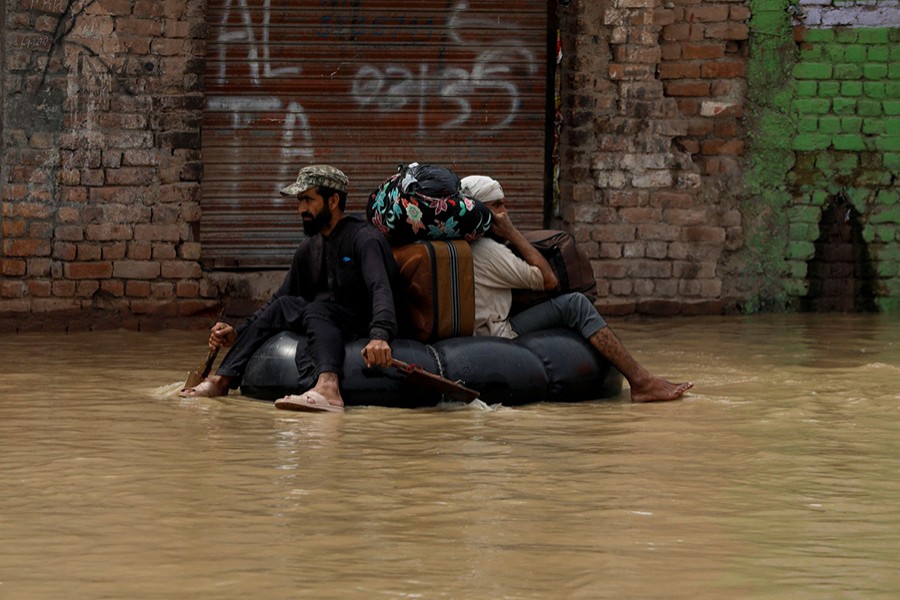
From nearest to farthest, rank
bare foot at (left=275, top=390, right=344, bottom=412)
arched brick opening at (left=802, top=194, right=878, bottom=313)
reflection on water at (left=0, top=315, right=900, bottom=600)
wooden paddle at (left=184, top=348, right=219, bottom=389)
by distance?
reflection on water at (left=0, top=315, right=900, bottom=600)
bare foot at (left=275, top=390, right=344, bottom=412)
wooden paddle at (left=184, top=348, right=219, bottom=389)
arched brick opening at (left=802, top=194, right=878, bottom=313)

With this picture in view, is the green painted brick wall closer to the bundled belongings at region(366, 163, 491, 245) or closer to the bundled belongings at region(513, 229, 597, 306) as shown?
the bundled belongings at region(513, 229, 597, 306)

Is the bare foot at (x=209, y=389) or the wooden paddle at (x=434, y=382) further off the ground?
the wooden paddle at (x=434, y=382)

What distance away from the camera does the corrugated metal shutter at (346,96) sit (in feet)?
36.6

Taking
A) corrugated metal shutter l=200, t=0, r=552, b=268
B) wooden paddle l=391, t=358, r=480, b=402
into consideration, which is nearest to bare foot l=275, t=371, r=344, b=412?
wooden paddle l=391, t=358, r=480, b=402

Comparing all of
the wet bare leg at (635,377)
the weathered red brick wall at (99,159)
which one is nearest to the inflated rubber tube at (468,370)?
the wet bare leg at (635,377)

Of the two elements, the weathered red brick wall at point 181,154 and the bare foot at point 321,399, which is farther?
the weathered red brick wall at point 181,154

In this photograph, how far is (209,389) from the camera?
24.3 feet

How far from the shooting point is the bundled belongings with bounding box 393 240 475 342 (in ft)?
24.2

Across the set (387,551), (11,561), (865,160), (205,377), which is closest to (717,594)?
(387,551)

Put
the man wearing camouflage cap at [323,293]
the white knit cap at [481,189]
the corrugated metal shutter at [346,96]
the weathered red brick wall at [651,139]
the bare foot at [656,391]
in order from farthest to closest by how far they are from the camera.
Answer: the weathered red brick wall at [651,139] → the corrugated metal shutter at [346,96] → the white knit cap at [481,189] → the bare foot at [656,391] → the man wearing camouflage cap at [323,293]

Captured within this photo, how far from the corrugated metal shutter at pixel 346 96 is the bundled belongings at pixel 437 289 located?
3963 millimetres

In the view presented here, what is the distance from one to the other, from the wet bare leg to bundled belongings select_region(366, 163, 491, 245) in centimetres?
78

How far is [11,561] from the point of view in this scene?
4.15m

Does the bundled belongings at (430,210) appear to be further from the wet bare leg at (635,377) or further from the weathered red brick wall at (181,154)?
the weathered red brick wall at (181,154)
